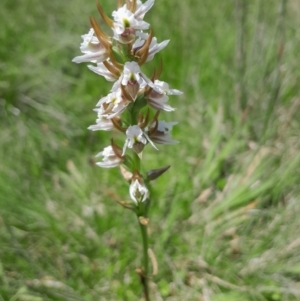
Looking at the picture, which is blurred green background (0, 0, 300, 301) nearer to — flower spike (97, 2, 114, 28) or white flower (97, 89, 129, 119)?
white flower (97, 89, 129, 119)

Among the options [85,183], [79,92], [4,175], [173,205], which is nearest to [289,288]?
[173,205]

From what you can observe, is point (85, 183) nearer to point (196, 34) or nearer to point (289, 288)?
point (289, 288)

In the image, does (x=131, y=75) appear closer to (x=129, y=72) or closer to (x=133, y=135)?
(x=129, y=72)

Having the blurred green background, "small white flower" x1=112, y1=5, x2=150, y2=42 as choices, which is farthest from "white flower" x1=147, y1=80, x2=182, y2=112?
the blurred green background

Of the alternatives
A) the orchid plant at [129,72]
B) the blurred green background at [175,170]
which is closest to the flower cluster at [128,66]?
the orchid plant at [129,72]

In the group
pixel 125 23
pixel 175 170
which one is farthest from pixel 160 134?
pixel 175 170
